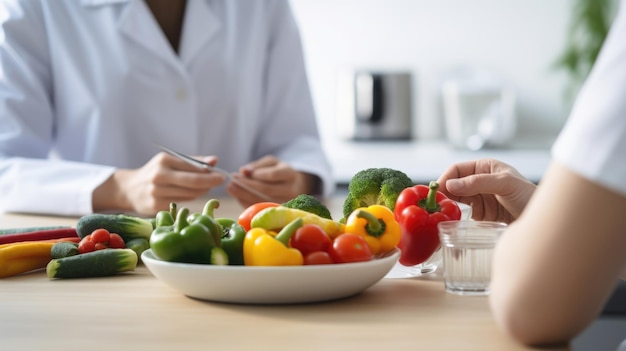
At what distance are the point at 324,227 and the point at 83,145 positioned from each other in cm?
128

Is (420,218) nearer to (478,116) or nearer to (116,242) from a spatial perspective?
(116,242)

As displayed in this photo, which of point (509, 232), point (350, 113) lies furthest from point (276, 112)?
point (509, 232)

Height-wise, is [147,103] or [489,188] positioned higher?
[147,103]

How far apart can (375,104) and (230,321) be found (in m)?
2.56

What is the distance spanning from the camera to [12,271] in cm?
114

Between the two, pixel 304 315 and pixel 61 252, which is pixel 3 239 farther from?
pixel 304 315

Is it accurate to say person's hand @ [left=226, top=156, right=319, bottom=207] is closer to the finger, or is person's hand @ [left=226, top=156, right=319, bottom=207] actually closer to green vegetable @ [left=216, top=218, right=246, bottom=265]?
the finger

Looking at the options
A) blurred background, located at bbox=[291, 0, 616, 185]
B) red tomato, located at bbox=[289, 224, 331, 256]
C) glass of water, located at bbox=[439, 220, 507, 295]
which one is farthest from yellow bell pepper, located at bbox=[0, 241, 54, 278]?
blurred background, located at bbox=[291, 0, 616, 185]

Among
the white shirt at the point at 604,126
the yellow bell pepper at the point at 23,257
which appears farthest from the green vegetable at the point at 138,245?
the white shirt at the point at 604,126

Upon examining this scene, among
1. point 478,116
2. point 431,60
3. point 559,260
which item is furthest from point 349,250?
point 431,60

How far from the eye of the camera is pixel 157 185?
1751 mm

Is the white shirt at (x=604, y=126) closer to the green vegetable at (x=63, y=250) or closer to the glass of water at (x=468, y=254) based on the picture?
the glass of water at (x=468, y=254)

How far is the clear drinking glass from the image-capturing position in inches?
45.3

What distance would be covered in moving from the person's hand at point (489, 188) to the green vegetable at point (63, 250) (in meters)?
0.51
